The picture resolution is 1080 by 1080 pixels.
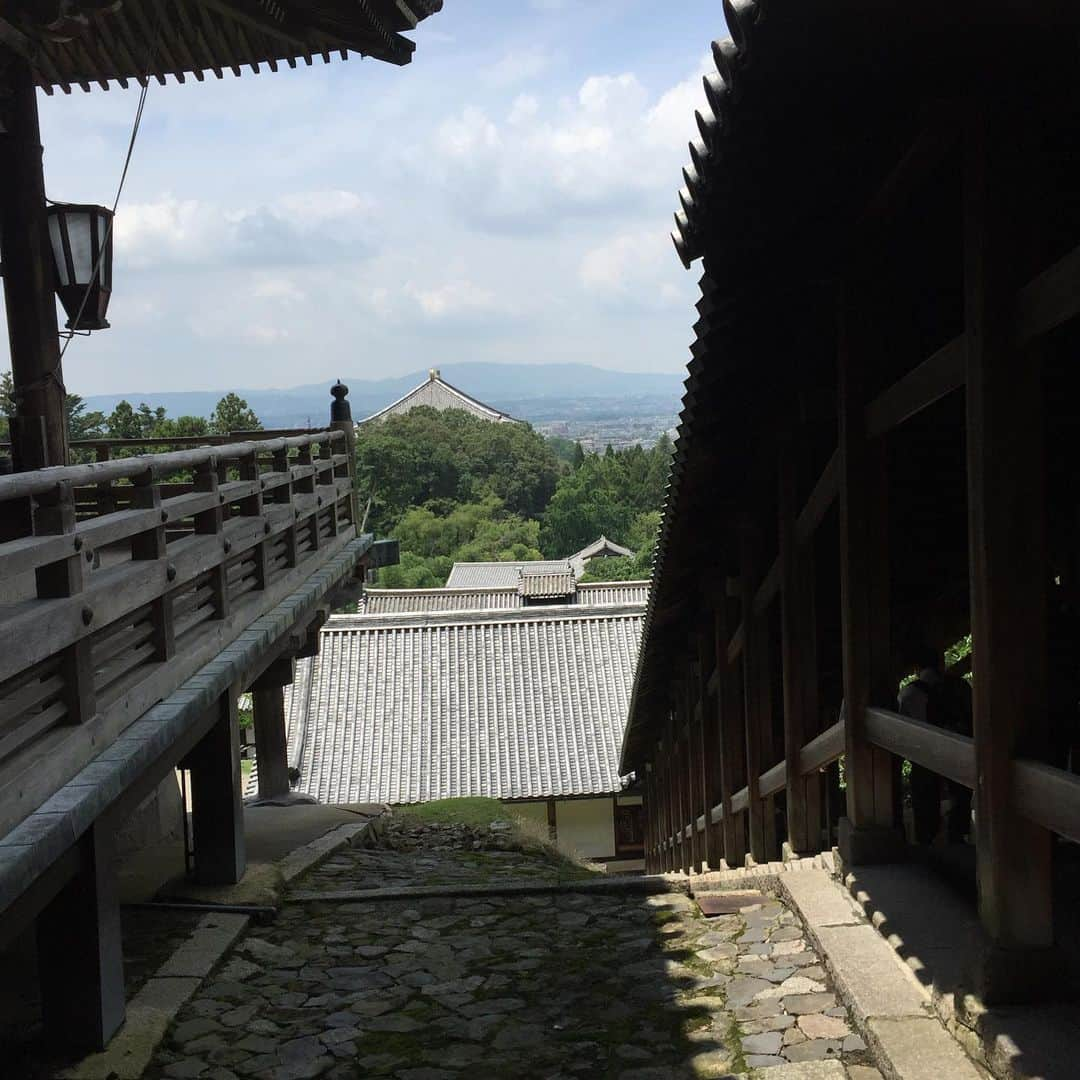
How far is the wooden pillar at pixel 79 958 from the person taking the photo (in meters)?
4.73

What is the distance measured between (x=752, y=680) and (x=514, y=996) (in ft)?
8.91

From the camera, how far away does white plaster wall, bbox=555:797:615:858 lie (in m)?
20.8

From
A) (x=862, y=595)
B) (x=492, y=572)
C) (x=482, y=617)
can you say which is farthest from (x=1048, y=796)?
(x=492, y=572)

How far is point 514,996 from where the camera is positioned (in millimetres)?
5574

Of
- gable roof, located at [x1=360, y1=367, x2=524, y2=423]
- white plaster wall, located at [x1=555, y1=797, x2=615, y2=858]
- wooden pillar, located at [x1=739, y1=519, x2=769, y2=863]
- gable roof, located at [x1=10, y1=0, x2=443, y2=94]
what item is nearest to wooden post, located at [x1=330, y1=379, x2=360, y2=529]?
gable roof, located at [x1=10, y1=0, x2=443, y2=94]

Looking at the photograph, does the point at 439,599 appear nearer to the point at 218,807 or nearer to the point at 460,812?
the point at 460,812

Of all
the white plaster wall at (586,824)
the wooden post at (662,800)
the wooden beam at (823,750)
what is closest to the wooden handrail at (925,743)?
the wooden beam at (823,750)

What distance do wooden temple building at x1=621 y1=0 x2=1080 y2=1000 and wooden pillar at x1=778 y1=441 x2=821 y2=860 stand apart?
0.06ft

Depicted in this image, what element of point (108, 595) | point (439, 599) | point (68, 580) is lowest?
point (439, 599)

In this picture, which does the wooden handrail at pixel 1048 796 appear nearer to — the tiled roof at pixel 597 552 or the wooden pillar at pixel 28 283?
the wooden pillar at pixel 28 283

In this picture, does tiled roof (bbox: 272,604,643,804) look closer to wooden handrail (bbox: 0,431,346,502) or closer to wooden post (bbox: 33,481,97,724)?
wooden handrail (bbox: 0,431,346,502)

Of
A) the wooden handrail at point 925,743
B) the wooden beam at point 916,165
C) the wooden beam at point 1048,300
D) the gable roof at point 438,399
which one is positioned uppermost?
the gable roof at point 438,399

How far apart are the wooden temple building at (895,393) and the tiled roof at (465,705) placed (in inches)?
510

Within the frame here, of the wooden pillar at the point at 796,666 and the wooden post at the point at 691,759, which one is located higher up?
the wooden pillar at the point at 796,666
